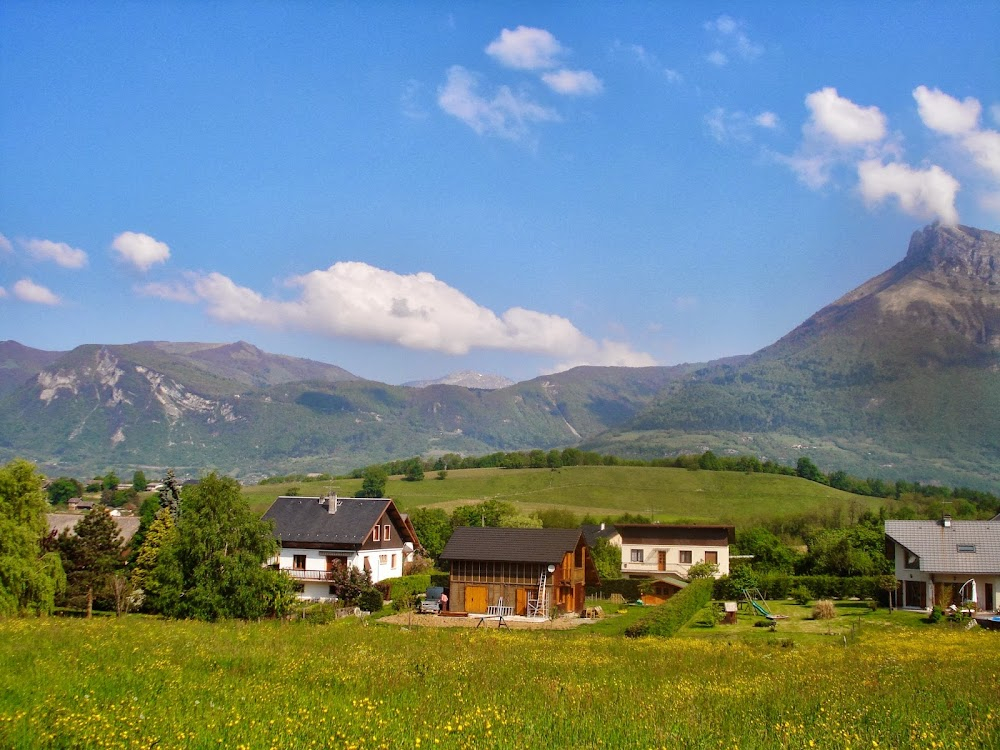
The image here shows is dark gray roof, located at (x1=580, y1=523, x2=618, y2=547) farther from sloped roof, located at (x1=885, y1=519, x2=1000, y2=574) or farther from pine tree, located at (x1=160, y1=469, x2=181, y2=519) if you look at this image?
pine tree, located at (x1=160, y1=469, x2=181, y2=519)

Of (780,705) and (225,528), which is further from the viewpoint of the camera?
(225,528)

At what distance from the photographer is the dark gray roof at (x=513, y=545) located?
4922cm

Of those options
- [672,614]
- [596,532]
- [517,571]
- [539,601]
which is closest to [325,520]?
[517,571]

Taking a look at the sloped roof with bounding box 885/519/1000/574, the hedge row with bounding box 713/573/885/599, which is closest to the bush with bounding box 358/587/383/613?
the hedge row with bounding box 713/573/885/599

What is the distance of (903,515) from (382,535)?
66.1 meters

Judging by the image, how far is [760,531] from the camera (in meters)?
81.1

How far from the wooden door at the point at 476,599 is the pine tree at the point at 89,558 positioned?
1926 centimetres

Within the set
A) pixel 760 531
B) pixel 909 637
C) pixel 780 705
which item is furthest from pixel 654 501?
pixel 780 705

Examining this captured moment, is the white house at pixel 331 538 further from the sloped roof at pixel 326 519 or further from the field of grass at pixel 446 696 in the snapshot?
the field of grass at pixel 446 696

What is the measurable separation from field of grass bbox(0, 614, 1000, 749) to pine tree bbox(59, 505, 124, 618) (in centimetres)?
2002

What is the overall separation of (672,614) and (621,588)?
72.3 ft

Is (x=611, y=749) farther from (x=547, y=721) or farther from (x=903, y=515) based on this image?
(x=903, y=515)

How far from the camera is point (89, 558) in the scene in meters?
40.7

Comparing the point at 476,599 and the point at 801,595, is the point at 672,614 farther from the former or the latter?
the point at 801,595
